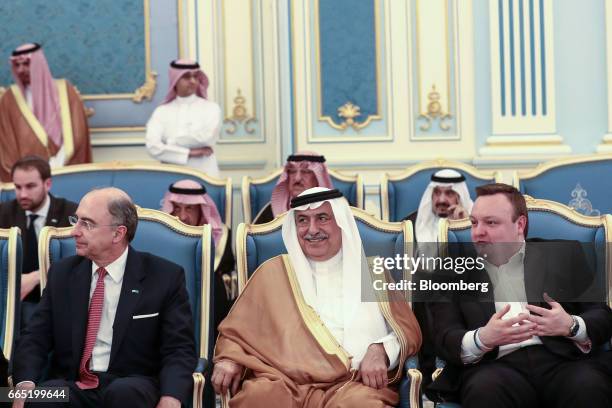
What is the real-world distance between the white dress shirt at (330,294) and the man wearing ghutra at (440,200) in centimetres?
187

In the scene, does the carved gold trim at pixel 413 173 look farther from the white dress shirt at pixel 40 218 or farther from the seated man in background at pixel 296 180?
the white dress shirt at pixel 40 218

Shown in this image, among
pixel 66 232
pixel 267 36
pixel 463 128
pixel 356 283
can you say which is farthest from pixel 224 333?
pixel 267 36

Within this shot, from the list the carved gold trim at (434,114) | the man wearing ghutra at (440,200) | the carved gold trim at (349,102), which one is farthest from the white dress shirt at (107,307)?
the carved gold trim at (434,114)

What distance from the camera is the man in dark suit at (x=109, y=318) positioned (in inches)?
148

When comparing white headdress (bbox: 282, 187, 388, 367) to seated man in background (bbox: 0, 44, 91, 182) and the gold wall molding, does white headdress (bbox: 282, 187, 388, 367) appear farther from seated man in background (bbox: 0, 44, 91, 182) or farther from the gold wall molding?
seated man in background (bbox: 0, 44, 91, 182)

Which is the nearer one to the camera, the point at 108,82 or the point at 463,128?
the point at 463,128

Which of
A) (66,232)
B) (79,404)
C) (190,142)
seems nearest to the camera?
(79,404)

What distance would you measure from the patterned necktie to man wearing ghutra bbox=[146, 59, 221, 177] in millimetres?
3397

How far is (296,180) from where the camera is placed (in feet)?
20.3

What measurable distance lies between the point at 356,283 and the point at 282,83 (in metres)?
3.81

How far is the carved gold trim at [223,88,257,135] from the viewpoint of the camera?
8.25 m

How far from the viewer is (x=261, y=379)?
3754 mm

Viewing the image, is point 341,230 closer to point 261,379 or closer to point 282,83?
point 261,379

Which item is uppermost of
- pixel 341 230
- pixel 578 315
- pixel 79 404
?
pixel 341 230
